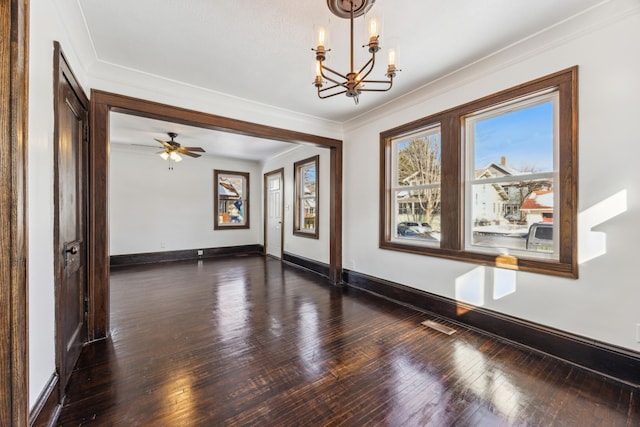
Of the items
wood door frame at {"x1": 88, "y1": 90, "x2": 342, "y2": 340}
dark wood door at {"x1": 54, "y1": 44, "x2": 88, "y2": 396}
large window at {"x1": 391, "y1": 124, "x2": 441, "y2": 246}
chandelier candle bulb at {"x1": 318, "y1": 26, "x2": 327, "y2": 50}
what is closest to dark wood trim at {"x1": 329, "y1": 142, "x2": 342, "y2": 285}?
large window at {"x1": 391, "y1": 124, "x2": 441, "y2": 246}

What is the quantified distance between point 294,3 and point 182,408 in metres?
2.82

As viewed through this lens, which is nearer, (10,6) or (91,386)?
(10,6)

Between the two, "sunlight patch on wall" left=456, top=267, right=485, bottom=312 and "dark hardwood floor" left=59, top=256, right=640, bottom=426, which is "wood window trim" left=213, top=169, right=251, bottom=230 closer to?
"dark hardwood floor" left=59, top=256, right=640, bottom=426

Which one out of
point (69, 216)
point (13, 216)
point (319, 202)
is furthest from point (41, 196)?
point (319, 202)

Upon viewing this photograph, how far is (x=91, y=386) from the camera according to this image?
1.84m

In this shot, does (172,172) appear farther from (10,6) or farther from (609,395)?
(609,395)

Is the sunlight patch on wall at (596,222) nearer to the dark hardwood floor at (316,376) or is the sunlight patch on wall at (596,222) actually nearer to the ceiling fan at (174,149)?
the dark hardwood floor at (316,376)

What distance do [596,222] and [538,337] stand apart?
1.09m

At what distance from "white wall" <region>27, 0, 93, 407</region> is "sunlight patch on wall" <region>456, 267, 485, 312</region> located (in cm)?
343

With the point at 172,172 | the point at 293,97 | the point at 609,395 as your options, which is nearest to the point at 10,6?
the point at 293,97

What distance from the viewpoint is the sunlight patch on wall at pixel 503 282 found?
2516 mm

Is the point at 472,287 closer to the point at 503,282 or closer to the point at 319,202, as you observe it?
the point at 503,282

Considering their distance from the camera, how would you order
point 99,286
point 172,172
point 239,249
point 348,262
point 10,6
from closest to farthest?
point 10,6, point 99,286, point 348,262, point 172,172, point 239,249

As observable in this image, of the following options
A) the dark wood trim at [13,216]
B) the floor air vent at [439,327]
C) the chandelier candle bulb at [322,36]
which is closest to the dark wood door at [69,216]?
the dark wood trim at [13,216]
